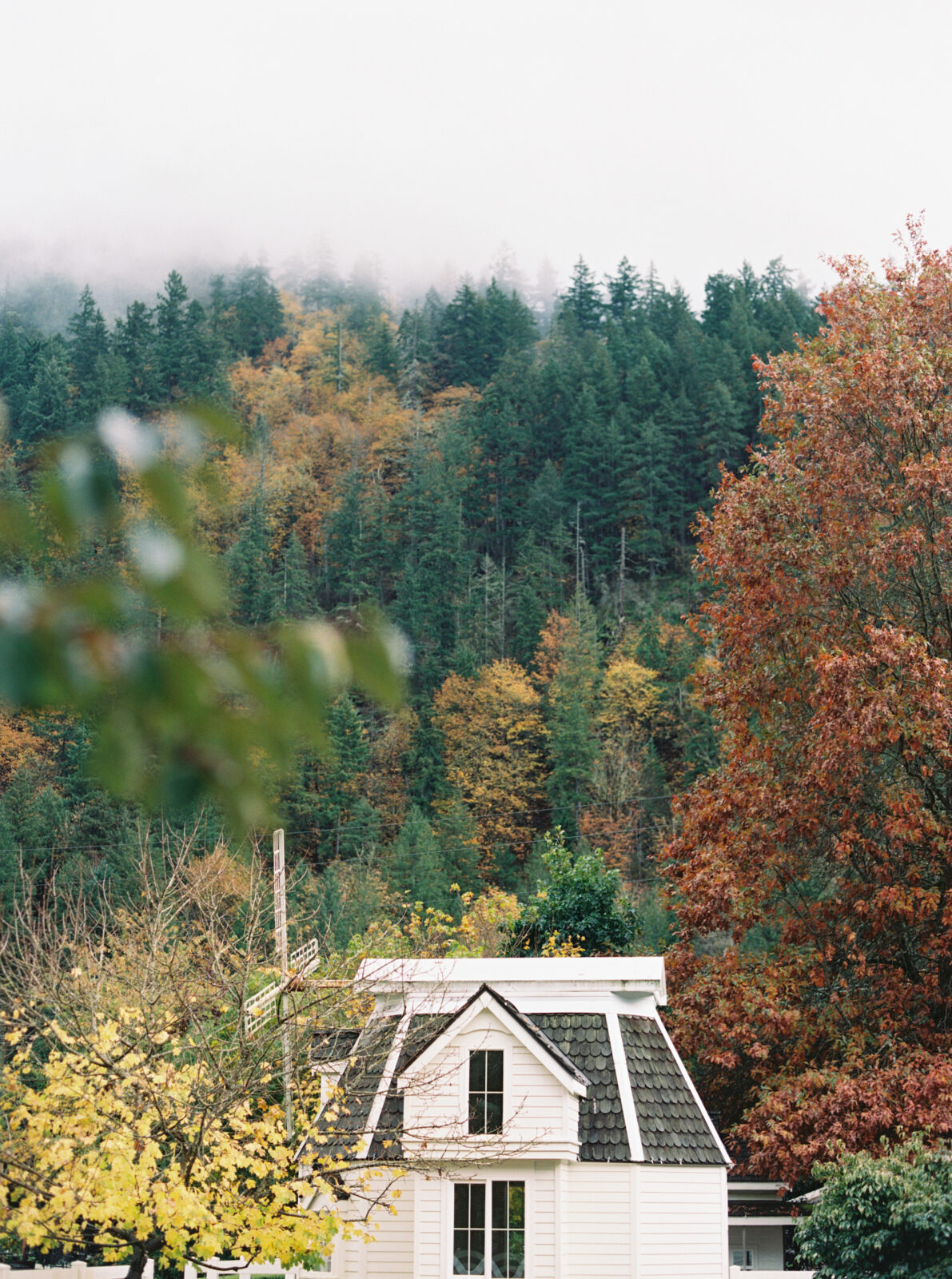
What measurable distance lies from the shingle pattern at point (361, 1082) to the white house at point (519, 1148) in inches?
1.3

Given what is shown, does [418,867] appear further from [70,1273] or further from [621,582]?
[70,1273]

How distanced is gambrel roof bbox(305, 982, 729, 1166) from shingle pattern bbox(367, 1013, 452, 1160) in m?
0.01

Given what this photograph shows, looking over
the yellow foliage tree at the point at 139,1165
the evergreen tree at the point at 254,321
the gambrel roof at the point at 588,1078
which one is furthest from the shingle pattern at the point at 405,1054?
the evergreen tree at the point at 254,321

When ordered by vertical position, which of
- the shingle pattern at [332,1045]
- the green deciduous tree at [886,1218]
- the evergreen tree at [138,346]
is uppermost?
the evergreen tree at [138,346]

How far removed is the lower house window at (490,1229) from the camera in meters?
14.7

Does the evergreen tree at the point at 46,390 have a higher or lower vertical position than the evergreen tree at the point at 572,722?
lower

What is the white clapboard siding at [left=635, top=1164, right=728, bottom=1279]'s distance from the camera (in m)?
15.1

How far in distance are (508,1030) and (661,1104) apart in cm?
240

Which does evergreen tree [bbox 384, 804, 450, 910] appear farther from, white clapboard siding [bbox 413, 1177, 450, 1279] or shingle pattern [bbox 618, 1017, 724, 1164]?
white clapboard siding [bbox 413, 1177, 450, 1279]

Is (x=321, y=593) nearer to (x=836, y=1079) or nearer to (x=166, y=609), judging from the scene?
(x=836, y=1079)

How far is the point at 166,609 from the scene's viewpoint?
2.18m

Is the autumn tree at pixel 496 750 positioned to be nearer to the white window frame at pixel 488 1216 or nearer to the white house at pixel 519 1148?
the white house at pixel 519 1148

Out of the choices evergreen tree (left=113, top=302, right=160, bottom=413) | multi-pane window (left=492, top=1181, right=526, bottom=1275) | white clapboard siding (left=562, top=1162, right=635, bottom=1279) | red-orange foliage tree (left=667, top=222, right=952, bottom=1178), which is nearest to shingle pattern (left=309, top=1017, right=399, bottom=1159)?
multi-pane window (left=492, top=1181, right=526, bottom=1275)

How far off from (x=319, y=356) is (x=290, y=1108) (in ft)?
299
